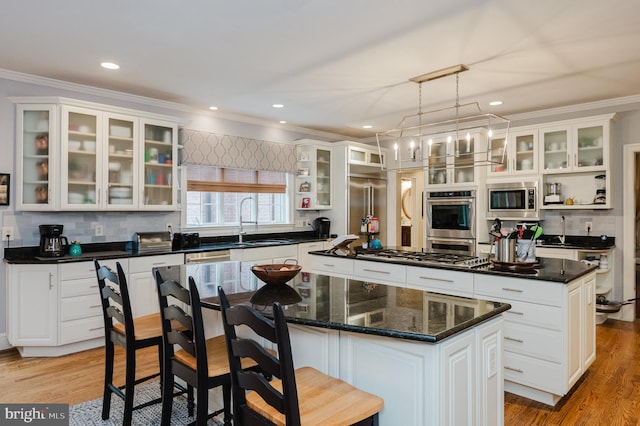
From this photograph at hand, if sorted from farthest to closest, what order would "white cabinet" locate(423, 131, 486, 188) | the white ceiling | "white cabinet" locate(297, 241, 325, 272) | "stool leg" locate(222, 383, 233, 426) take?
"white cabinet" locate(297, 241, 325, 272) → "white cabinet" locate(423, 131, 486, 188) → the white ceiling → "stool leg" locate(222, 383, 233, 426)

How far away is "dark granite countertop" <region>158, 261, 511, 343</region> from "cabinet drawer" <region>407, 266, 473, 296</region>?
3.32 ft

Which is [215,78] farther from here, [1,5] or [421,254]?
[421,254]

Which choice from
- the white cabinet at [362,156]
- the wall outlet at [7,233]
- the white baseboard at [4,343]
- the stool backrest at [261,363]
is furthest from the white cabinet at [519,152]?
the white baseboard at [4,343]

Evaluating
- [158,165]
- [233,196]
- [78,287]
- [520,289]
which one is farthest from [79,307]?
[520,289]

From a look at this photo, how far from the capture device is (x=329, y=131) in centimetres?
672

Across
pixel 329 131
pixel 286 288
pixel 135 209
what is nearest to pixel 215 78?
pixel 135 209

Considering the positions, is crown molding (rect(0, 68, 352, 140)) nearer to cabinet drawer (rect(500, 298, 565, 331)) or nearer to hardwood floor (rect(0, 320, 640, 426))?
hardwood floor (rect(0, 320, 640, 426))

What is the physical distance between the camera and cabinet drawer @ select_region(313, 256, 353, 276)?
3877mm

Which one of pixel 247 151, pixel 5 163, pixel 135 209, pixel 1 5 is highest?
pixel 1 5

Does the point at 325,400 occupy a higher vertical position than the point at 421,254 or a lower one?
lower

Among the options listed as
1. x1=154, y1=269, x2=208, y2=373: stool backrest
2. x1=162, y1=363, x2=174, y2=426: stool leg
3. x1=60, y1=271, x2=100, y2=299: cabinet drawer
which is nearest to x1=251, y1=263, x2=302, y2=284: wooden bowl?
x1=154, y1=269, x2=208, y2=373: stool backrest

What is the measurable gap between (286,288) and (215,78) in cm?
253

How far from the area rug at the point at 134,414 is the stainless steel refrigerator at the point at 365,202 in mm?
3908

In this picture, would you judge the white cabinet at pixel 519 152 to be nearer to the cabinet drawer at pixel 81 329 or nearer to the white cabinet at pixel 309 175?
the white cabinet at pixel 309 175
